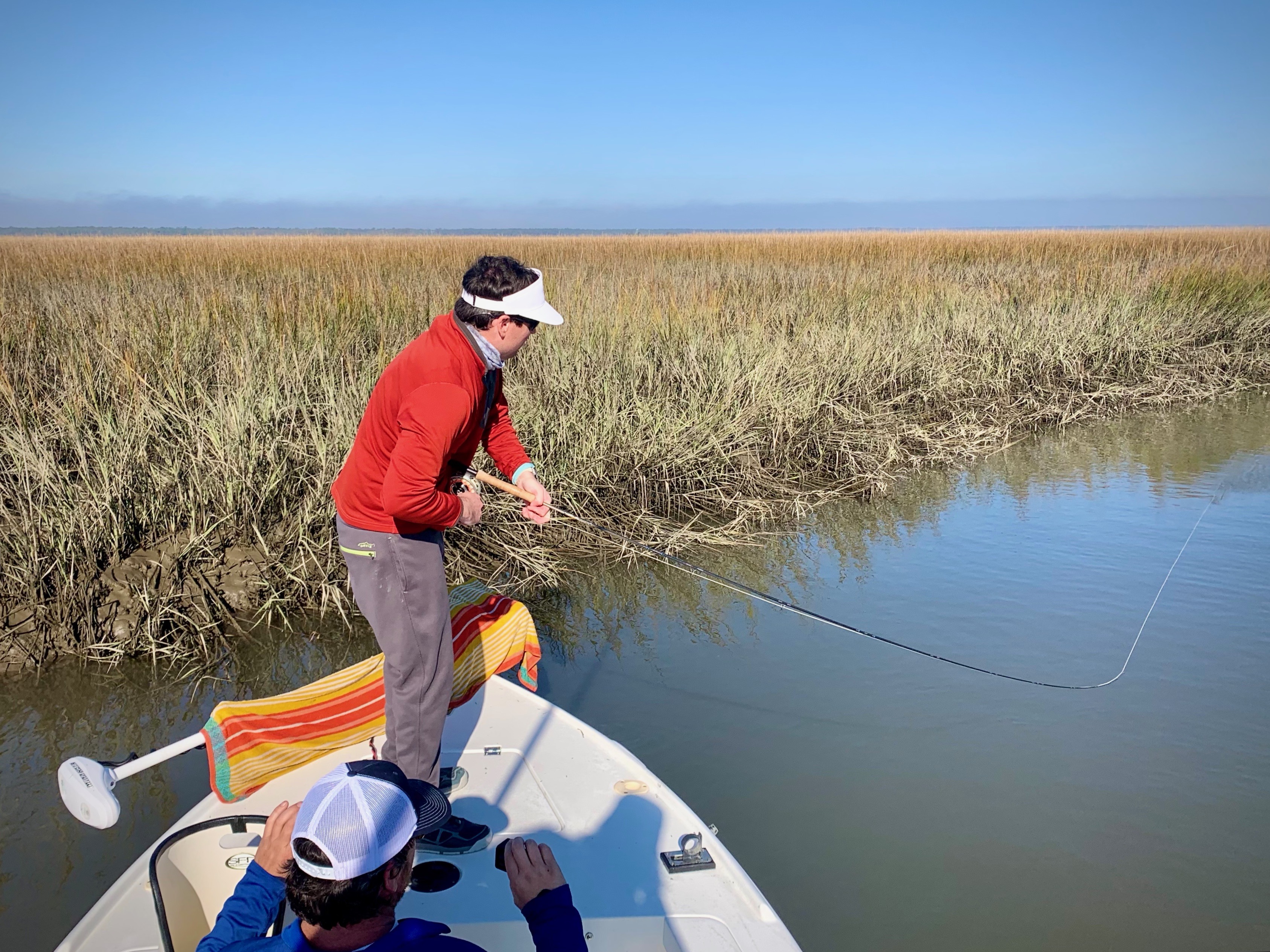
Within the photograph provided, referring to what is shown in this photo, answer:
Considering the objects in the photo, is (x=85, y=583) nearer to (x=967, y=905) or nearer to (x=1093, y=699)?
(x=967, y=905)

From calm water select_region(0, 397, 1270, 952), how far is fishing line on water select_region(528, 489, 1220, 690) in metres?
0.07

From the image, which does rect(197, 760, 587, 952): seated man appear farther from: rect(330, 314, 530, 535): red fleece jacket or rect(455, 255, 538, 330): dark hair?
rect(455, 255, 538, 330): dark hair

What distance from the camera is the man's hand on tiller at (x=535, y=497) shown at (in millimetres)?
3068

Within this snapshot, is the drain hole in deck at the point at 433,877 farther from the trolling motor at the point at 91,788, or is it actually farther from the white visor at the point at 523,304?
the white visor at the point at 523,304

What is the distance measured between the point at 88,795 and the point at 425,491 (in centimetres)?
109

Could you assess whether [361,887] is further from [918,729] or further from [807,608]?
[807,608]

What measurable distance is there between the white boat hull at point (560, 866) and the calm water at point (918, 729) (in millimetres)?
844

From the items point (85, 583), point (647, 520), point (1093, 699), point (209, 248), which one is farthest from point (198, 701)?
point (209, 248)

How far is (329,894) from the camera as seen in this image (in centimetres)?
151

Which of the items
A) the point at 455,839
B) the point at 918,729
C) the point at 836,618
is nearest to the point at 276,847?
the point at 455,839

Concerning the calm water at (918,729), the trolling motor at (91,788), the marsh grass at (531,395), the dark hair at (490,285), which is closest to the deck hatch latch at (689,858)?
the calm water at (918,729)

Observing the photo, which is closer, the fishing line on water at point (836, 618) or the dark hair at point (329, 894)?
the dark hair at point (329, 894)

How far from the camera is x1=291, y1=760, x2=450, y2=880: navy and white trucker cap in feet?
4.93

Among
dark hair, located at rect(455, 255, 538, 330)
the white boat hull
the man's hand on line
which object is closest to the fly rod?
the man's hand on line
